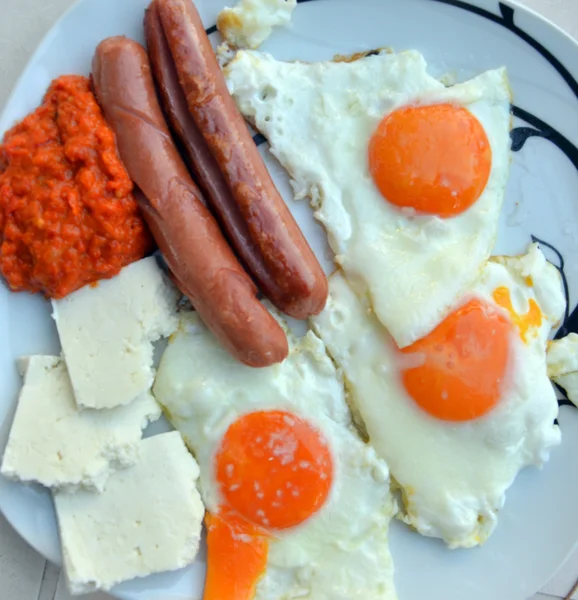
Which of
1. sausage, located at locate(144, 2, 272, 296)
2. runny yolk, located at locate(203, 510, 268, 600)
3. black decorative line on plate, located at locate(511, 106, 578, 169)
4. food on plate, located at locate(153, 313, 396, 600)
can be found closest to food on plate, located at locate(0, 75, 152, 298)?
sausage, located at locate(144, 2, 272, 296)

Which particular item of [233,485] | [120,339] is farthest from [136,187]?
[233,485]

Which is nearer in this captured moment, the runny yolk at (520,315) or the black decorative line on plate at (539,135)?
the runny yolk at (520,315)

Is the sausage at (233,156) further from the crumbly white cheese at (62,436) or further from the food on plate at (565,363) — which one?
the food on plate at (565,363)

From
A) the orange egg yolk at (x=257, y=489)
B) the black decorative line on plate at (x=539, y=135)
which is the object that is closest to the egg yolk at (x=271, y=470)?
the orange egg yolk at (x=257, y=489)

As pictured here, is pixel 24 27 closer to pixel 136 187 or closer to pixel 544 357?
pixel 136 187

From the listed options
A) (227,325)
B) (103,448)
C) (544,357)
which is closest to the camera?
(227,325)

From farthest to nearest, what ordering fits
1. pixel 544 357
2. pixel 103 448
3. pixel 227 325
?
pixel 544 357 < pixel 103 448 < pixel 227 325
